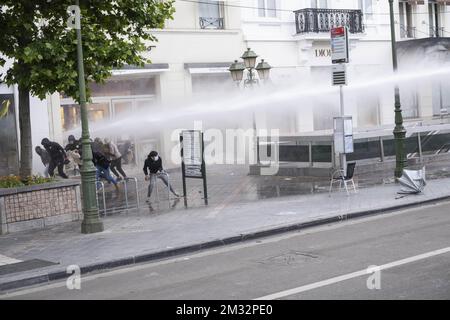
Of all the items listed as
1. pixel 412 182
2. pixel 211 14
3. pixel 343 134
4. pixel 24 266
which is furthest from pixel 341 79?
pixel 211 14

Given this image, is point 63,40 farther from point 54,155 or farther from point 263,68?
point 263,68

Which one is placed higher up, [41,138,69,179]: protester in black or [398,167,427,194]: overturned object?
[41,138,69,179]: protester in black

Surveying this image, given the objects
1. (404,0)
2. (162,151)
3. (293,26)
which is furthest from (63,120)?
(404,0)

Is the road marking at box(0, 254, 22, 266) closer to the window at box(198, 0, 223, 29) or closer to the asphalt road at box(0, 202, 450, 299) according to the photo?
the asphalt road at box(0, 202, 450, 299)

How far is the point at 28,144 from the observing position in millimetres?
14367

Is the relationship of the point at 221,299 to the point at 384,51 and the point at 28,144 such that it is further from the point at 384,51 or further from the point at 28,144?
the point at 384,51

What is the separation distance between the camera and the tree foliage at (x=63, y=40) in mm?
13008

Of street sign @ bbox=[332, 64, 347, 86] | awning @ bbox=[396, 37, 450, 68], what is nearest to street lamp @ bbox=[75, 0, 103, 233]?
street sign @ bbox=[332, 64, 347, 86]

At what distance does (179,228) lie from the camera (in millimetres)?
12555

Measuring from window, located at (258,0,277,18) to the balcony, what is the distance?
0.93 meters

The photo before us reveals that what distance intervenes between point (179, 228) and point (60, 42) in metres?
4.26

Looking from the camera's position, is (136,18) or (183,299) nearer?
(183,299)

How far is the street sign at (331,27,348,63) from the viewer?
15.5 meters
